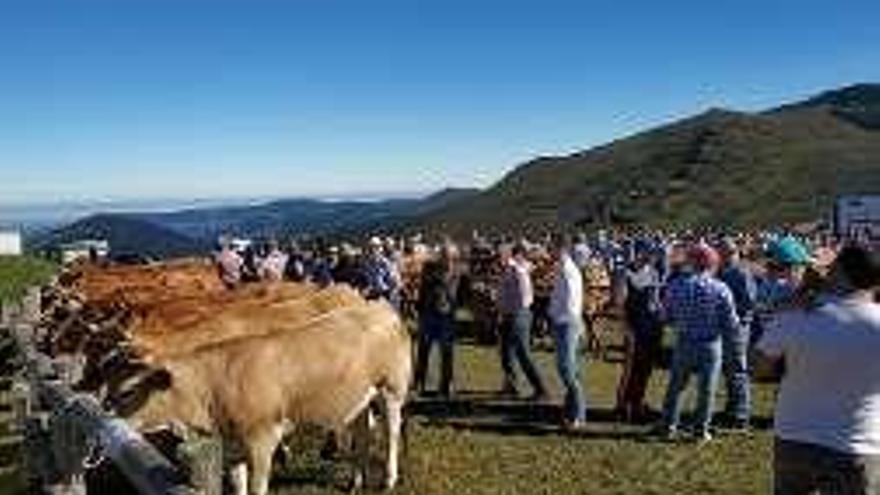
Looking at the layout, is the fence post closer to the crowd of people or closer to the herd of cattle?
the crowd of people

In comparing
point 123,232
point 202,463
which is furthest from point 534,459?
point 123,232

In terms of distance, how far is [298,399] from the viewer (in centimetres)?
1374

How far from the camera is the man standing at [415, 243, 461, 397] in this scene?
22078 millimetres

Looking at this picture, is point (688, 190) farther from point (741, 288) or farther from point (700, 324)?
point (700, 324)

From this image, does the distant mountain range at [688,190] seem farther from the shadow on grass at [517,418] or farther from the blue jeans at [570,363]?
the blue jeans at [570,363]

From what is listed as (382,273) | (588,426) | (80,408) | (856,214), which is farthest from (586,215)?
(80,408)

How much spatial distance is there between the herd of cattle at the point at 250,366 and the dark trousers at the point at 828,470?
5.20 m

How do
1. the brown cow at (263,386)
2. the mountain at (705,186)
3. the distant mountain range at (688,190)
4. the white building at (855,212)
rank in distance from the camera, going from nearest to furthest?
1. the brown cow at (263,386)
2. the white building at (855,212)
3. the distant mountain range at (688,190)
4. the mountain at (705,186)

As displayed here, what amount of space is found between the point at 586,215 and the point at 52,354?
477 ft

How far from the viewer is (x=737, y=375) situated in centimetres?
1881

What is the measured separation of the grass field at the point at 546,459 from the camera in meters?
15.3

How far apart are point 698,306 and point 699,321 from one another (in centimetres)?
18

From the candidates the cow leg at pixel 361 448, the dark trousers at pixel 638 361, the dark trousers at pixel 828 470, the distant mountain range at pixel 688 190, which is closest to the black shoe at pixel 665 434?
the dark trousers at pixel 638 361

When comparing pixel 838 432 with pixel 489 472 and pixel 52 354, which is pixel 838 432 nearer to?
pixel 489 472
